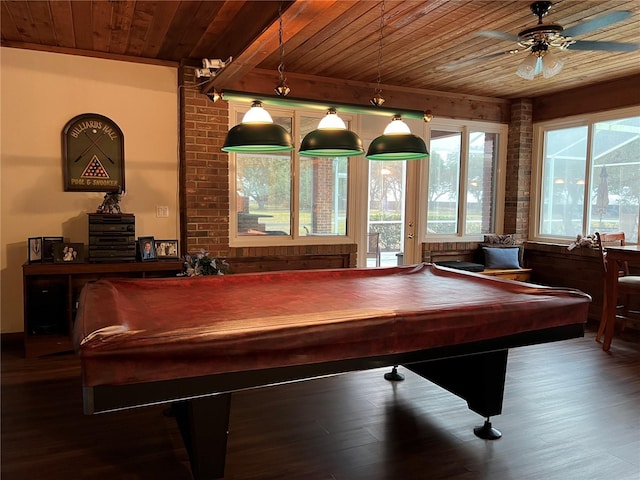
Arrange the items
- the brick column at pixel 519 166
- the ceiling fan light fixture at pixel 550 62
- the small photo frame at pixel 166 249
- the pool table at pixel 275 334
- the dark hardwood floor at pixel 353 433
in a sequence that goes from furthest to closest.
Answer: the brick column at pixel 519 166
the small photo frame at pixel 166 249
the ceiling fan light fixture at pixel 550 62
the dark hardwood floor at pixel 353 433
the pool table at pixel 275 334

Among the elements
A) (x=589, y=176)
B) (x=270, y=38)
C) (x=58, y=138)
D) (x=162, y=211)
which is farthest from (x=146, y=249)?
(x=589, y=176)

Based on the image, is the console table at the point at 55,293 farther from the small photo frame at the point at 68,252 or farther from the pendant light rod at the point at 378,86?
the pendant light rod at the point at 378,86

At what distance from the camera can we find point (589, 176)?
5734 millimetres

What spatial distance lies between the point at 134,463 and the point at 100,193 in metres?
2.93

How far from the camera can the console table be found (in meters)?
4.11

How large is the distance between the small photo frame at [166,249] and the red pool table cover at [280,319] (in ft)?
5.93

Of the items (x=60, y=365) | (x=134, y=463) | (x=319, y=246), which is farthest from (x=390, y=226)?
(x=134, y=463)

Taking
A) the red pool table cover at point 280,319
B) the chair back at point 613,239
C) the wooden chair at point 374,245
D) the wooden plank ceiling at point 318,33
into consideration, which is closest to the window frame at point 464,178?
the wooden chair at point 374,245

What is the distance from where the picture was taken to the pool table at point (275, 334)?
174 cm

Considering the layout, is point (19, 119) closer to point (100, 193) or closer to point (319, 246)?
point (100, 193)

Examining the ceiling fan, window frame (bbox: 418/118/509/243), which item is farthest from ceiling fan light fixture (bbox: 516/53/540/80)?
window frame (bbox: 418/118/509/243)

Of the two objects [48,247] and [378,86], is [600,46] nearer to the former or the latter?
[378,86]

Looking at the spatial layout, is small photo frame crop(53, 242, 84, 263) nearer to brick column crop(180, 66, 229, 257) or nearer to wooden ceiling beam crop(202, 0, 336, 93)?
brick column crop(180, 66, 229, 257)

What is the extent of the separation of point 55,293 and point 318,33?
3.29 m
